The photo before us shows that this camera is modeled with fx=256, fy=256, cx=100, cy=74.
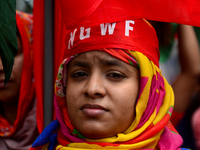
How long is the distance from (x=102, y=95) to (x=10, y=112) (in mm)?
1057

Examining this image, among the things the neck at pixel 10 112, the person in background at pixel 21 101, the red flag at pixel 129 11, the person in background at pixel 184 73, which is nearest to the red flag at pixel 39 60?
the person in background at pixel 21 101

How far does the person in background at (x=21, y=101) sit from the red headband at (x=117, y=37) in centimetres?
67

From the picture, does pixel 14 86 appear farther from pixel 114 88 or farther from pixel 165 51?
pixel 165 51

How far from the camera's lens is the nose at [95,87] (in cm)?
123

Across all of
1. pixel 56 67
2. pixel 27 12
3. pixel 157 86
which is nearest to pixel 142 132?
pixel 157 86

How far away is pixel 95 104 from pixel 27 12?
4.64 feet

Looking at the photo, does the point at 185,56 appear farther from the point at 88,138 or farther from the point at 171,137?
the point at 88,138

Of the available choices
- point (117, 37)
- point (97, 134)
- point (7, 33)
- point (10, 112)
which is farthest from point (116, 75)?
point (10, 112)

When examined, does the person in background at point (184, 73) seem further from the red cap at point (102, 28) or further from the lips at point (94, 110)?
the lips at point (94, 110)

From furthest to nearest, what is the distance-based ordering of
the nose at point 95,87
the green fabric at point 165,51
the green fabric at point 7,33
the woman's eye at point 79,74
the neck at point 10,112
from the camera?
the green fabric at point 165,51 → the neck at point 10,112 → the woman's eye at point 79,74 → the nose at point 95,87 → the green fabric at point 7,33

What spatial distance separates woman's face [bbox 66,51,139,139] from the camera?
125 cm

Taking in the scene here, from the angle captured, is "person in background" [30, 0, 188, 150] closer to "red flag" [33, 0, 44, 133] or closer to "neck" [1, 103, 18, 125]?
"red flag" [33, 0, 44, 133]

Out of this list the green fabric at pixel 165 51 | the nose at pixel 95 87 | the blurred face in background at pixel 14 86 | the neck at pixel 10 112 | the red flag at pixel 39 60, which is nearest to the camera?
the nose at pixel 95 87

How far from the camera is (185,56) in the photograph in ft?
6.77
